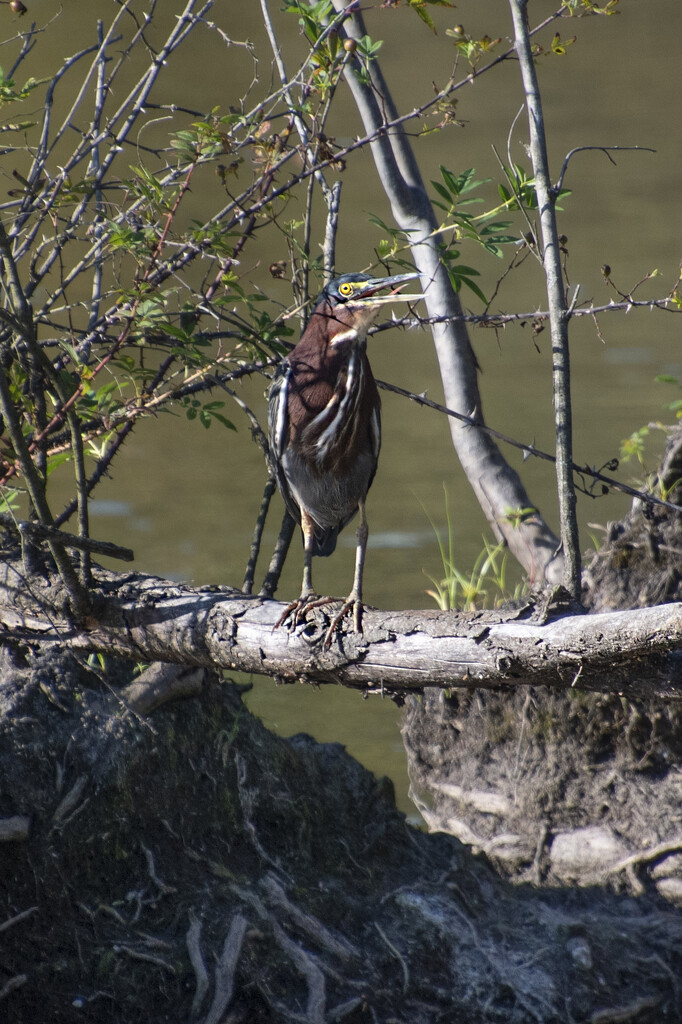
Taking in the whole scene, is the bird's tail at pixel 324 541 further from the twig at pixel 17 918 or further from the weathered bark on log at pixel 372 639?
the twig at pixel 17 918

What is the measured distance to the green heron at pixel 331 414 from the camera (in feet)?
5.53

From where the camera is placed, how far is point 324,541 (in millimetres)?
2139

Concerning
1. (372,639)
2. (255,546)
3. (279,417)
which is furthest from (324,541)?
(372,639)

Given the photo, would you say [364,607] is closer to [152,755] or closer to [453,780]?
[152,755]

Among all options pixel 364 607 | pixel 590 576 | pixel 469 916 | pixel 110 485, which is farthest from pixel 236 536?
pixel 364 607

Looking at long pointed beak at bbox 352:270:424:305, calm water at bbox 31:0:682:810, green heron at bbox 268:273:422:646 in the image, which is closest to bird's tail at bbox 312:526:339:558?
green heron at bbox 268:273:422:646

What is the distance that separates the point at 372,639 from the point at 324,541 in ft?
2.75

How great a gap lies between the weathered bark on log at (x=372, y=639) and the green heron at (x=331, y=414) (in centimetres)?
18

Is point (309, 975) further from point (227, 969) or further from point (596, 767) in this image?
point (596, 767)

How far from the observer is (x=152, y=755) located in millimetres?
1777

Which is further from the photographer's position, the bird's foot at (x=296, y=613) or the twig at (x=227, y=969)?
the twig at (x=227, y=969)

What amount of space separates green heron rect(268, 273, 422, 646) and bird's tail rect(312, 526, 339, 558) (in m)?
0.08

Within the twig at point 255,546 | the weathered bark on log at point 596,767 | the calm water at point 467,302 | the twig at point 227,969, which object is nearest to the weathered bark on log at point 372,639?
the twig at point 255,546

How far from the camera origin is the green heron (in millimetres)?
1687
